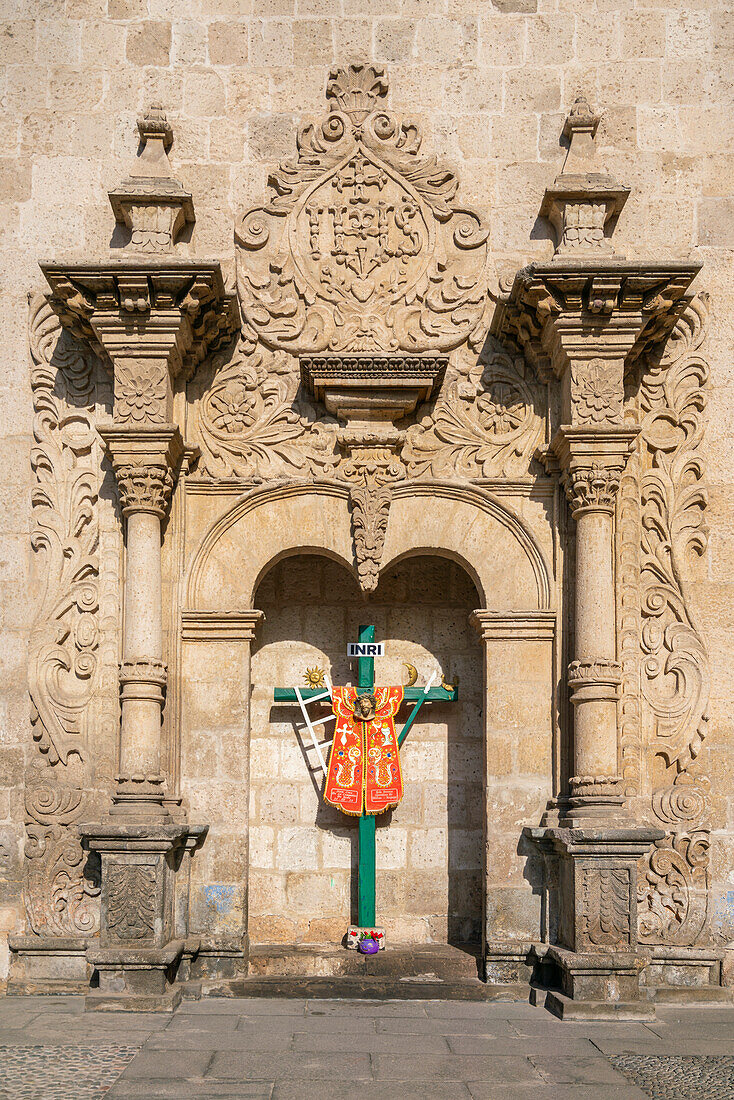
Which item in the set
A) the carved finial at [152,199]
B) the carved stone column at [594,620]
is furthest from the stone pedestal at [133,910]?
the carved finial at [152,199]

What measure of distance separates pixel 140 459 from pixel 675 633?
3520 mm

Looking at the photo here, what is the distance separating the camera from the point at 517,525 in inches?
310

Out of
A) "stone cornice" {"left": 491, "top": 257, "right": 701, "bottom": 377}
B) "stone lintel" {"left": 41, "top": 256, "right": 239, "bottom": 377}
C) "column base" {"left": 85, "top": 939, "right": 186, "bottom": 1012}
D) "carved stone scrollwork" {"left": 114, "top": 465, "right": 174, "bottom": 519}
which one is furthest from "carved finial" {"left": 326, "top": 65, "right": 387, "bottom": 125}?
"column base" {"left": 85, "top": 939, "right": 186, "bottom": 1012}

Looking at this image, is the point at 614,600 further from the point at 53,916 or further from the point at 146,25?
the point at 146,25

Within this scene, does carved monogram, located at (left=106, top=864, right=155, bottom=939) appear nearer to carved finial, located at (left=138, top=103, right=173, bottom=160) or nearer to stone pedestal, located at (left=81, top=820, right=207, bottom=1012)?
stone pedestal, located at (left=81, top=820, right=207, bottom=1012)

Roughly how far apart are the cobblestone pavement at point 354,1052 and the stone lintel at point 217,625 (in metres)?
2.19

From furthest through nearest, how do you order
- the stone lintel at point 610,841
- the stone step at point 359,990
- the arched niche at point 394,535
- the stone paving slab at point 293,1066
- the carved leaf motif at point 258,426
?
1. the carved leaf motif at point 258,426
2. the arched niche at point 394,535
3. the stone step at point 359,990
4. the stone lintel at point 610,841
5. the stone paving slab at point 293,1066

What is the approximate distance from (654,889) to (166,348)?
449 centimetres

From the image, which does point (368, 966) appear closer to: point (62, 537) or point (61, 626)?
point (61, 626)

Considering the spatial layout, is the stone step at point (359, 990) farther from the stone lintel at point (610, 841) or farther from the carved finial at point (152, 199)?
the carved finial at point (152, 199)

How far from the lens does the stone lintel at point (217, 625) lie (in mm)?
7734

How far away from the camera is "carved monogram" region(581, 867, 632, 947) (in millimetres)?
7016

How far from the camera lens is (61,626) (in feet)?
25.3

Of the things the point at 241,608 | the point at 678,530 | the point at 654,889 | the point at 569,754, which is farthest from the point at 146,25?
the point at 654,889
